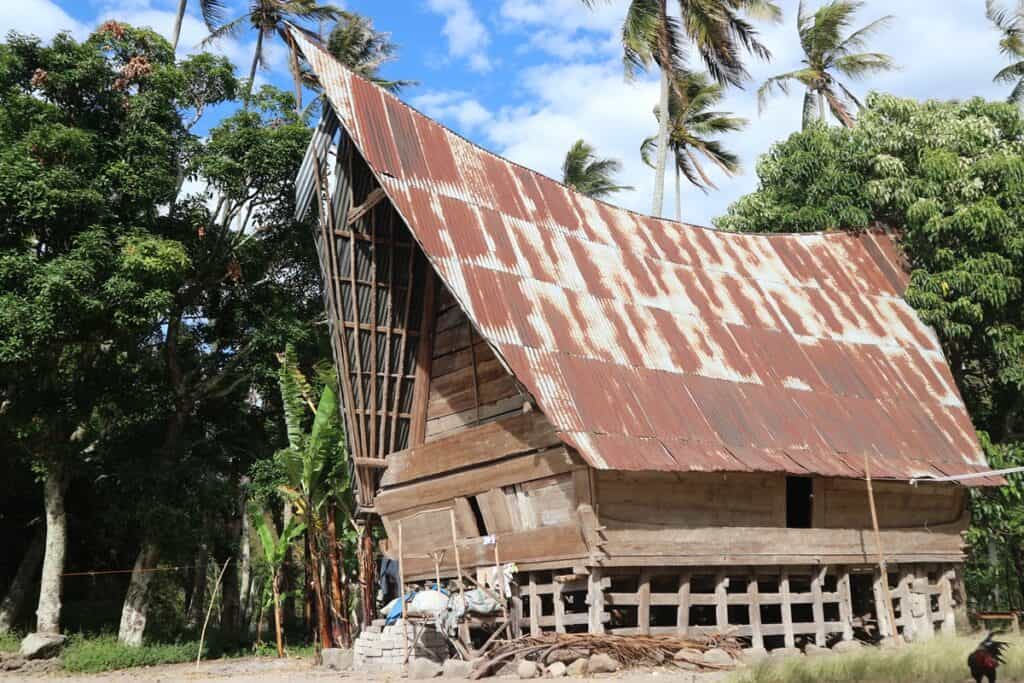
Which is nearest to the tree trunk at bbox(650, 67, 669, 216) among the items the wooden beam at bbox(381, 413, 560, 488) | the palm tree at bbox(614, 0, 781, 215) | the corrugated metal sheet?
the palm tree at bbox(614, 0, 781, 215)

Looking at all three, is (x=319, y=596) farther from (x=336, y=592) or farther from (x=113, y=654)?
(x=113, y=654)

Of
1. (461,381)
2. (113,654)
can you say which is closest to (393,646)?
(461,381)

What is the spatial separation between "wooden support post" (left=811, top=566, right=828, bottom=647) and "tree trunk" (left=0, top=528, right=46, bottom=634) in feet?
55.4

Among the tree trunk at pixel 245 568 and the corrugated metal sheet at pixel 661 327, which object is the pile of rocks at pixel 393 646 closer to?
the corrugated metal sheet at pixel 661 327

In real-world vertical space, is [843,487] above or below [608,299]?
below

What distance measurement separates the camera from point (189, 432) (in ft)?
76.6

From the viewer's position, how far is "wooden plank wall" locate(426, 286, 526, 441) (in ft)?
48.8

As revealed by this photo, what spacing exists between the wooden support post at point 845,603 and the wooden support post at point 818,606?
1.27 feet

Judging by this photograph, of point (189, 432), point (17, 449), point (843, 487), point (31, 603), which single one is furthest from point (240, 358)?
point (843, 487)

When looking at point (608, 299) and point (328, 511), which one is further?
point (328, 511)

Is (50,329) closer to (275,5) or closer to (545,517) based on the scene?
(545,517)

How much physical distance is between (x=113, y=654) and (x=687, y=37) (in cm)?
1996

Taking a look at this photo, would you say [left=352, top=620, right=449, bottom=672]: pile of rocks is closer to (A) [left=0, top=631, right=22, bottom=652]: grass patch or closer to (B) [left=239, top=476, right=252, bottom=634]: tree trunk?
(A) [left=0, top=631, right=22, bottom=652]: grass patch

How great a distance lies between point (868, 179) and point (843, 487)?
9.33 metres
